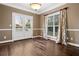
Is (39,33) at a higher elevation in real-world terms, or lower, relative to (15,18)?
lower

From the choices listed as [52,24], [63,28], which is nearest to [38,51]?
[63,28]

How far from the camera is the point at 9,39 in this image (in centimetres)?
431

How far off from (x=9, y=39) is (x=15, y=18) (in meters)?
1.24

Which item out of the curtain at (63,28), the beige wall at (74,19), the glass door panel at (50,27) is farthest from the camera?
the glass door panel at (50,27)

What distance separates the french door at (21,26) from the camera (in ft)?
15.4

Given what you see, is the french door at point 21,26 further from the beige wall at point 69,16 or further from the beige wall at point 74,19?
the beige wall at point 74,19

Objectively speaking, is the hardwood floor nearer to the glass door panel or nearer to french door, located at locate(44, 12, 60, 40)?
french door, located at locate(44, 12, 60, 40)

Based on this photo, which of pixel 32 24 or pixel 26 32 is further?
pixel 32 24

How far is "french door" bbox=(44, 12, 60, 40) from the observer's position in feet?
15.8

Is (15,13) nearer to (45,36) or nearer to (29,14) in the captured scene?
(29,14)

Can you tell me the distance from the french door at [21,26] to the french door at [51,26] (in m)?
1.09

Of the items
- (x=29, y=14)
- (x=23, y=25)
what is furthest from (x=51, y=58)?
(x=29, y=14)

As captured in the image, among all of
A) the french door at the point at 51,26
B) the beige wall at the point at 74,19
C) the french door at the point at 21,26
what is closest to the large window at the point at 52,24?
the french door at the point at 51,26

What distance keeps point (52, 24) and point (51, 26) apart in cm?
16
